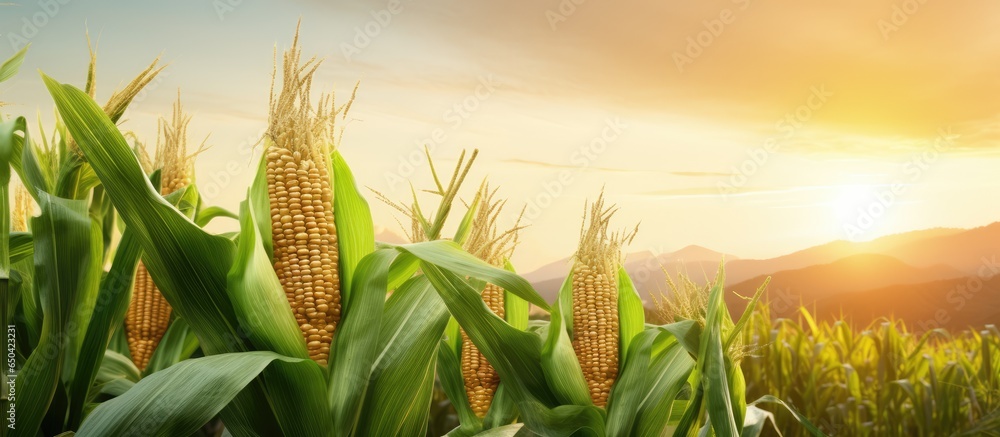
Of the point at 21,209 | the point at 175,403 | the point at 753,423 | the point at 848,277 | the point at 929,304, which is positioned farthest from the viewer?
the point at 848,277

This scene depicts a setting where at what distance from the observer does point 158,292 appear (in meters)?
1.58

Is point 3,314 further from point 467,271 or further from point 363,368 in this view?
point 467,271

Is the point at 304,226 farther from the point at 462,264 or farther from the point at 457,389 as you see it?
the point at 457,389

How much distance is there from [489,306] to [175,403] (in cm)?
61

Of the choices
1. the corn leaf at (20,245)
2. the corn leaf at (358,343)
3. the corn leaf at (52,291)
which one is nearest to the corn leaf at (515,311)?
the corn leaf at (358,343)

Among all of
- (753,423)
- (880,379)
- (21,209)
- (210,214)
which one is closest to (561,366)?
(753,423)

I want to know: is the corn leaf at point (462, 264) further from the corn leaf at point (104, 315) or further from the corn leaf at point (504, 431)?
the corn leaf at point (104, 315)

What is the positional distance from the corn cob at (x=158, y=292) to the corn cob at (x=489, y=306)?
2.24ft

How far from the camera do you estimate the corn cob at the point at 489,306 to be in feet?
4.64

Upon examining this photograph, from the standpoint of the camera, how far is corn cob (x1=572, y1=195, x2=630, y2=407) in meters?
1.38

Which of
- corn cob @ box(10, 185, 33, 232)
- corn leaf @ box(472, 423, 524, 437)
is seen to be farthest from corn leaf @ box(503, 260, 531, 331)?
corn cob @ box(10, 185, 33, 232)

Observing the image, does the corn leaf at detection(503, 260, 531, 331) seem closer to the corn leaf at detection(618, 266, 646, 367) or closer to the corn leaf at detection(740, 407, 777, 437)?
the corn leaf at detection(618, 266, 646, 367)

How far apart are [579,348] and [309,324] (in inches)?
20.9

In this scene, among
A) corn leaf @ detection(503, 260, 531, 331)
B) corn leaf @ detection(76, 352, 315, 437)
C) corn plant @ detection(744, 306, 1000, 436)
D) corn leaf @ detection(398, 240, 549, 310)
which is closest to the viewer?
corn leaf @ detection(76, 352, 315, 437)
